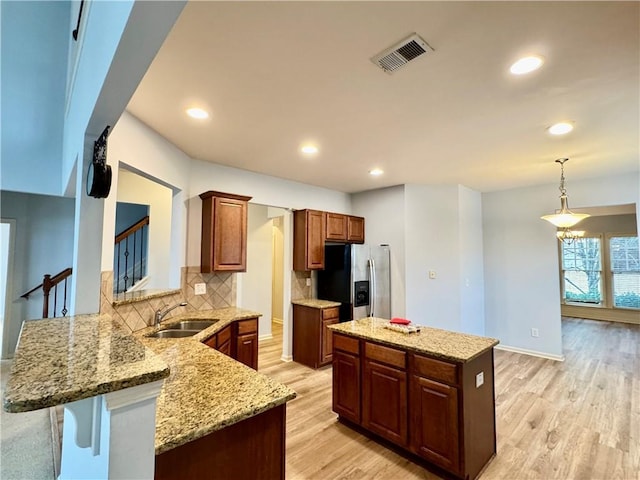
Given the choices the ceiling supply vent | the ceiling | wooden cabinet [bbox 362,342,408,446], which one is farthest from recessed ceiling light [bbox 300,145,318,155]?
wooden cabinet [bbox 362,342,408,446]

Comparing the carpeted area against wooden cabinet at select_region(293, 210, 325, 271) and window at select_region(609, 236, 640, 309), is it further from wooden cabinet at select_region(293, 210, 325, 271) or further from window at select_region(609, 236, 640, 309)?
window at select_region(609, 236, 640, 309)

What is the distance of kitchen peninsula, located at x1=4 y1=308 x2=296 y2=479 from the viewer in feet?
2.39

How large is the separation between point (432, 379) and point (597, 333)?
650 cm

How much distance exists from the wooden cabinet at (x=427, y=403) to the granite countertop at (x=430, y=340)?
0.06 m

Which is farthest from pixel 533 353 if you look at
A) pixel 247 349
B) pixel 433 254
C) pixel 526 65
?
pixel 526 65

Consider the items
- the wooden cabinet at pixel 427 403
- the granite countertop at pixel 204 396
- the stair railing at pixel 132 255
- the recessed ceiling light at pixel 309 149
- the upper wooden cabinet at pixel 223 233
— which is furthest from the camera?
the stair railing at pixel 132 255

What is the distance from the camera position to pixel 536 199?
4812 mm

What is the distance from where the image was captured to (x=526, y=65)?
183cm

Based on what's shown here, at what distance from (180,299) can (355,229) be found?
2.89 m

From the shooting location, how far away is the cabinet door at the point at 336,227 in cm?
468

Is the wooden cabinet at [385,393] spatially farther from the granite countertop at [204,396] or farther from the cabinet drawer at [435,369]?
the granite countertop at [204,396]

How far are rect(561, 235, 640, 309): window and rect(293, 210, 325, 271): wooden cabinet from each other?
22.8 ft

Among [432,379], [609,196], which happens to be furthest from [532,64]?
[609,196]

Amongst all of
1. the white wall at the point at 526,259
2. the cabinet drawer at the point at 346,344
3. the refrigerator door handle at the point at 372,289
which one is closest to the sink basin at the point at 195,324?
A: the cabinet drawer at the point at 346,344
